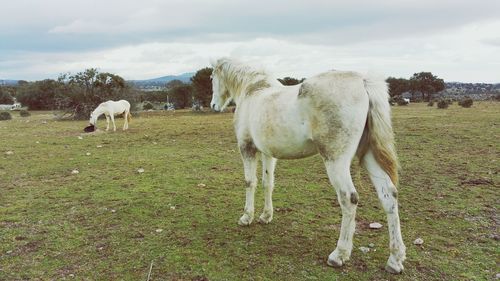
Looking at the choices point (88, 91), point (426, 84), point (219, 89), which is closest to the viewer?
point (219, 89)

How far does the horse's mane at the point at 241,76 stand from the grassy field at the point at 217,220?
2165 millimetres

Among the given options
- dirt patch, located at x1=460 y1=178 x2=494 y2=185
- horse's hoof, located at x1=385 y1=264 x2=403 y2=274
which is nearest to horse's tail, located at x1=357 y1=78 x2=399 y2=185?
horse's hoof, located at x1=385 y1=264 x2=403 y2=274

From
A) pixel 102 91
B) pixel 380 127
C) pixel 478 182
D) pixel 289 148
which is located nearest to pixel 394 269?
pixel 380 127

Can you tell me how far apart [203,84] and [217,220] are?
101 feet

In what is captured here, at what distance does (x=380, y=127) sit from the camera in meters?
4.40

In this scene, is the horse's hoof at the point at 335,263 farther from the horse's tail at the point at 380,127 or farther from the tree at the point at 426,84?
the tree at the point at 426,84

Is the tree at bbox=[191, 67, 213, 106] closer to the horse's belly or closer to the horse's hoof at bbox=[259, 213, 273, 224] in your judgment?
the horse's hoof at bbox=[259, 213, 273, 224]

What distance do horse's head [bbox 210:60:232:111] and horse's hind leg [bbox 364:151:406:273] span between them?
307cm

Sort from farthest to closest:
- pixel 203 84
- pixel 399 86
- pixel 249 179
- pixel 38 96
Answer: pixel 399 86 → pixel 38 96 → pixel 203 84 → pixel 249 179

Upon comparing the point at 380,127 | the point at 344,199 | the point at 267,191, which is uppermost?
the point at 380,127

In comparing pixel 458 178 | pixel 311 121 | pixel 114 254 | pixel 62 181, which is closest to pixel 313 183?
pixel 458 178

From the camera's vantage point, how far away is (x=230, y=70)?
255 inches

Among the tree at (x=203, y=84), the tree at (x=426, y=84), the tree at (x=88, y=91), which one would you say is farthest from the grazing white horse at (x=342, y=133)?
the tree at (x=426, y=84)

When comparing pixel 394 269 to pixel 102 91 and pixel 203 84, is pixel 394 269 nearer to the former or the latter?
pixel 102 91
